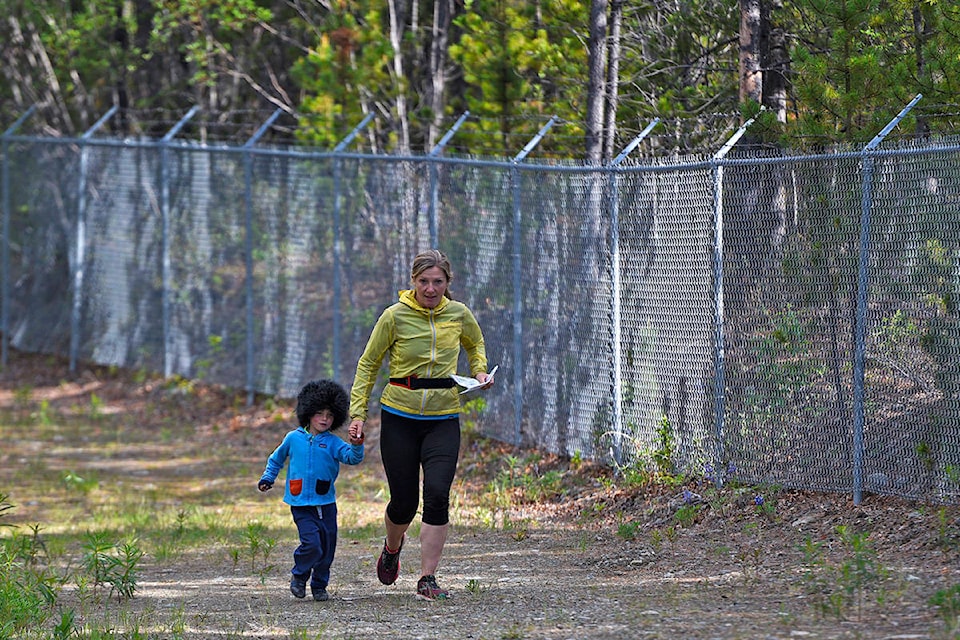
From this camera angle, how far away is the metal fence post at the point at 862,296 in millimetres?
8297

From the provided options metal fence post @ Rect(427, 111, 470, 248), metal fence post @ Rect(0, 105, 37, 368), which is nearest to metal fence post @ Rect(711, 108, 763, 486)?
metal fence post @ Rect(427, 111, 470, 248)

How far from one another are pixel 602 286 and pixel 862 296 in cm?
275

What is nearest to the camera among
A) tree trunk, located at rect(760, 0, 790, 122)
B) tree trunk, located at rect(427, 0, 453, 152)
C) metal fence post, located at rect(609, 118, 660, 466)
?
metal fence post, located at rect(609, 118, 660, 466)

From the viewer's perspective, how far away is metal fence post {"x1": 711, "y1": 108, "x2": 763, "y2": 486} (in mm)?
9406

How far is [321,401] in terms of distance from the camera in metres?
7.61

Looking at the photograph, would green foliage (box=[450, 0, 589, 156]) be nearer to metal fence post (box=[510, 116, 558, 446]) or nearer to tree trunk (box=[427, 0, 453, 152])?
tree trunk (box=[427, 0, 453, 152])

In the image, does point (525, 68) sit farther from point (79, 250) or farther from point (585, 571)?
point (79, 250)

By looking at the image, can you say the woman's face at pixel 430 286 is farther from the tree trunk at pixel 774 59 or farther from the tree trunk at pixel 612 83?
the tree trunk at pixel 612 83

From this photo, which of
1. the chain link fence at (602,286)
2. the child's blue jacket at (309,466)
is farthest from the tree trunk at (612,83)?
the child's blue jacket at (309,466)

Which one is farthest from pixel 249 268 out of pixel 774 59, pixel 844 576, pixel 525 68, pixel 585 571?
pixel 844 576

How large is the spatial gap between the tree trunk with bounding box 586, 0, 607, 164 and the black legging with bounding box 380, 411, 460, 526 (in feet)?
16.5

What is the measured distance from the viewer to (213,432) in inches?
614

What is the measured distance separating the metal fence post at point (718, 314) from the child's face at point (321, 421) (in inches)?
118

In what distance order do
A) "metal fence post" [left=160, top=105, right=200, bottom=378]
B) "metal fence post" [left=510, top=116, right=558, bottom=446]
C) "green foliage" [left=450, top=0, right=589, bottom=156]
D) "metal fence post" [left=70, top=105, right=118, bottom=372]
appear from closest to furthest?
"metal fence post" [left=510, top=116, right=558, bottom=446], "green foliage" [left=450, top=0, right=589, bottom=156], "metal fence post" [left=160, top=105, right=200, bottom=378], "metal fence post" [left=70, top=105, right=118, bottom=372]
